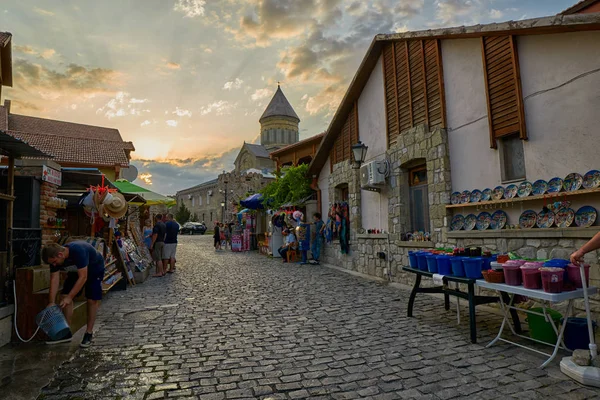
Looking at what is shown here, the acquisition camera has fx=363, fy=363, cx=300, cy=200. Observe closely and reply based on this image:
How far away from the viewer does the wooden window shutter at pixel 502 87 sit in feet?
19.7

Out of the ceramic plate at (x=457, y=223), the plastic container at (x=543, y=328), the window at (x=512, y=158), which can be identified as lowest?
the plastic container at (x=543, y=328)

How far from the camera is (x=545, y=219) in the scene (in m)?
5.45

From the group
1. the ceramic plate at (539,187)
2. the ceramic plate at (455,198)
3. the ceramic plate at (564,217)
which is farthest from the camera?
the ceramic plate at (455,198)

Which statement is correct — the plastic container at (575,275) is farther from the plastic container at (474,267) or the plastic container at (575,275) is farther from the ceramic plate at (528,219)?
the ceramic plate at (528,219)

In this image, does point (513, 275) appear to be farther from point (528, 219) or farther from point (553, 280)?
point (528, 219)

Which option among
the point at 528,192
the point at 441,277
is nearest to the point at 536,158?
the point at 528,192

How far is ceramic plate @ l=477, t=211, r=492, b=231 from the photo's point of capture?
6453mm

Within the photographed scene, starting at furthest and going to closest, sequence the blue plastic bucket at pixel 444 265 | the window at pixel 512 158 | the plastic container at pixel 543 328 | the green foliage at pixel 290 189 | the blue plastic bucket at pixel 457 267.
Result: the green foliage at pixel 290 189, the window at pixel 512 158, the blue plastic bucket at pixel 444 265, the blue plastic bucket at pixel 457 267, the plastic container at pixel 543 328

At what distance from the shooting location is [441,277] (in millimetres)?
4688

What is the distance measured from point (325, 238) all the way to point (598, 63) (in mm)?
9062

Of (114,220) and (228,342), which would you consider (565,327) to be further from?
(114,220)

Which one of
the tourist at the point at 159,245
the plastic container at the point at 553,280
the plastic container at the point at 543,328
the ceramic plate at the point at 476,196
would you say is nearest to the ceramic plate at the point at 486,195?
the ceramic plate at the point at 476,196

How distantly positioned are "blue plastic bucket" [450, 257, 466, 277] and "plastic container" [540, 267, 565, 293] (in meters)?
1.08

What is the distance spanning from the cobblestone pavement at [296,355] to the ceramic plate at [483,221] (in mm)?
1585
